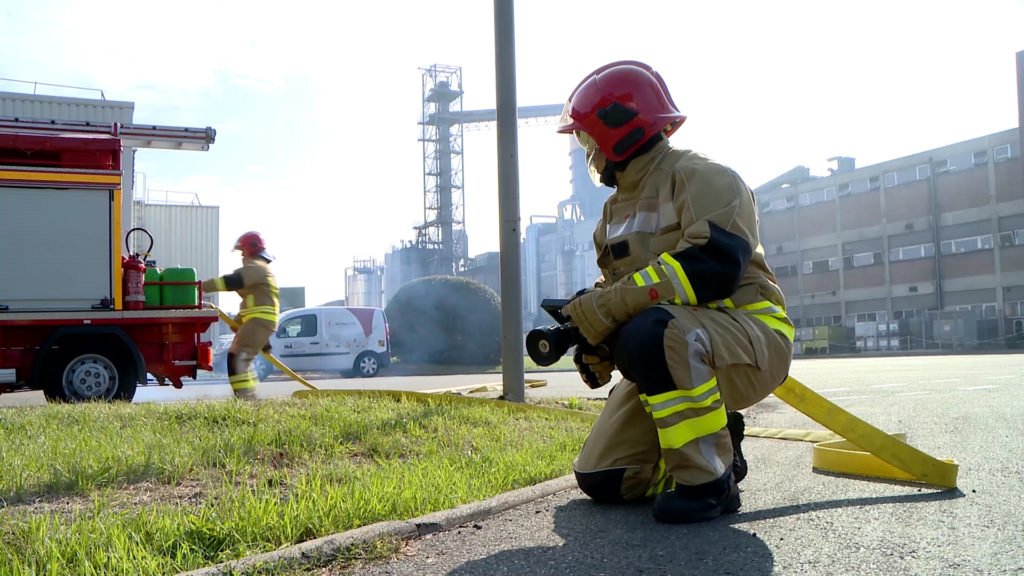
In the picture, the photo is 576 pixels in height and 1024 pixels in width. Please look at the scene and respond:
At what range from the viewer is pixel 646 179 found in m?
3.15

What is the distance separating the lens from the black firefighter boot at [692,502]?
2.79 meters

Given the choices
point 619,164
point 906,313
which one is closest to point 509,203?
point 619,164

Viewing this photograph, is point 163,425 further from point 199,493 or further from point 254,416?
point 199,493

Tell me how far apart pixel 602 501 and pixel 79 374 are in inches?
276

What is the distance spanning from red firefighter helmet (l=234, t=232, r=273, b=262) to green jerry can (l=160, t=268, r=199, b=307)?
2.48 feet

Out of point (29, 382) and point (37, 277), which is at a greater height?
point (37, 277)

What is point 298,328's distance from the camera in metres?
18.4

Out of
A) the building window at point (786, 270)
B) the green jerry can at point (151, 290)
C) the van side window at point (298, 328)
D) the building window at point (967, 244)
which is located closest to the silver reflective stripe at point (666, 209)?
the green jerry can at point (151, 290)

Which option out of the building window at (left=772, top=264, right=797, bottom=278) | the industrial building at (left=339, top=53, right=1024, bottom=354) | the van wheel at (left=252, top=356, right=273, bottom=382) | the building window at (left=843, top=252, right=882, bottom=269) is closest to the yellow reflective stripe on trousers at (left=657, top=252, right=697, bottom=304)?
the van wheel at (left=252, top=356, right=273, bottom=382)

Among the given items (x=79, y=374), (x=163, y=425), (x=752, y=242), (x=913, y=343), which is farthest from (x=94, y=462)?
(x=913, y=343)

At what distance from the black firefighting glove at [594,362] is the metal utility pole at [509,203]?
3668 mm

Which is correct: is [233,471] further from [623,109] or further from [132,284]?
[132,284]

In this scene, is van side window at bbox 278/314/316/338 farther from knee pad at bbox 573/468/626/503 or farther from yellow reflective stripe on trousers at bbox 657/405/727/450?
yellow reflective stripe on trousers at bbox 657/405/727/450

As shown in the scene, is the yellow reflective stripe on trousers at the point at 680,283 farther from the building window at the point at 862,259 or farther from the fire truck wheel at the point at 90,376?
the building window at the point at 862,259
